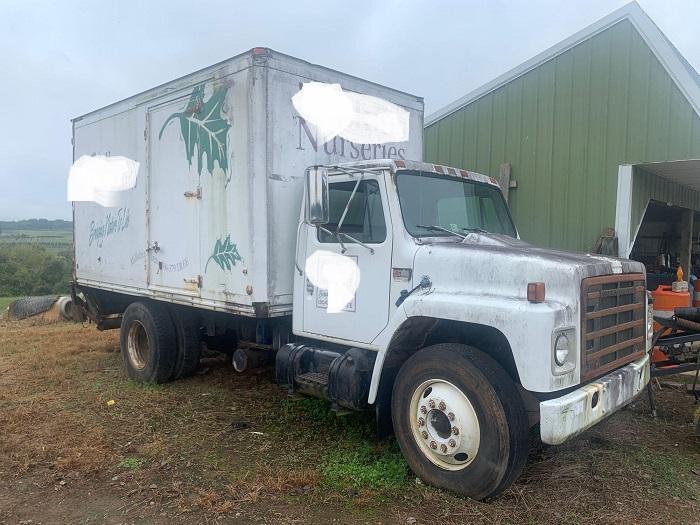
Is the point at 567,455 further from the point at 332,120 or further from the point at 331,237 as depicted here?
the point at 332,120

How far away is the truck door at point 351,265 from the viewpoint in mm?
4305

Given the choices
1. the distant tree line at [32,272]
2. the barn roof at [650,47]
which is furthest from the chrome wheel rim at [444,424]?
the distant tree line at [32,272]

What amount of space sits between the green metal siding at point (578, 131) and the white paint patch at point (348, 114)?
394 cm

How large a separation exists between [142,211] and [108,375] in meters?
2.26

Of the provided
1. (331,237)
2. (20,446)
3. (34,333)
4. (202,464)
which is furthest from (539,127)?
(34,333)

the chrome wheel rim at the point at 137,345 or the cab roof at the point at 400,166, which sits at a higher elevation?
the cab roof at the point at 400,166

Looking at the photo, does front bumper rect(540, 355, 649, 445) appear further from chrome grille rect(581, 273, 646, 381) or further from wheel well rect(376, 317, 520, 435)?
wheel well rect(376, 317, 520, 435)

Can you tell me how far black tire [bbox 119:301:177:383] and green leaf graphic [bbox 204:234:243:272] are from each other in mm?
1563

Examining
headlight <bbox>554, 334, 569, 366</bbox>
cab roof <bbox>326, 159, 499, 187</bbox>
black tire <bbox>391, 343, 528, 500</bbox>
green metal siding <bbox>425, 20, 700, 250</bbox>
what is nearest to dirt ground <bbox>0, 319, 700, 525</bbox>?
black tire <bbox>391, 343, 528, 500</bbox>

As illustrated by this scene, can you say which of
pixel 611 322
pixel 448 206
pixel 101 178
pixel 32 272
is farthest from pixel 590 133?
pixel 32 272

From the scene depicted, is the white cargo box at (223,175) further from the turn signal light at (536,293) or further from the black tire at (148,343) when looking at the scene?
the turn signal light at (536,293)

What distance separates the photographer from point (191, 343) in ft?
21.5

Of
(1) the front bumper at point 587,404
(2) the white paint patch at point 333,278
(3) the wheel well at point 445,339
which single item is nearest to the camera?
(1) the front bumper at point 587,404

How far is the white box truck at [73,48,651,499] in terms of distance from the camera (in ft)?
11.5
